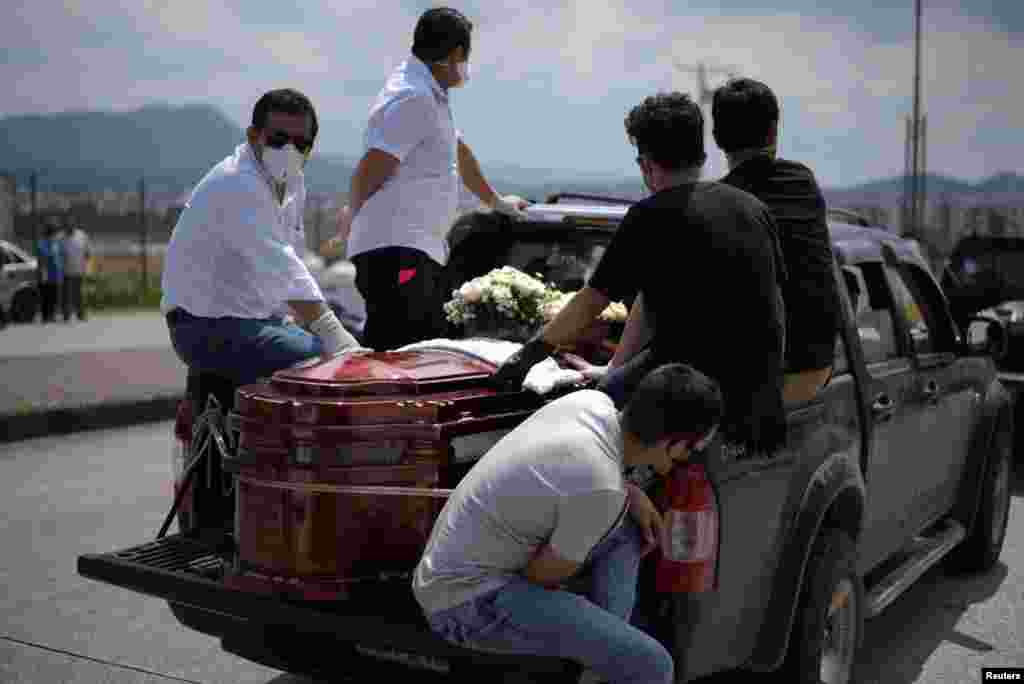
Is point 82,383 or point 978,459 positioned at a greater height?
point 978,459

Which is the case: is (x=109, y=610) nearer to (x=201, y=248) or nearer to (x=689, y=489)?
(x=201, y=248)

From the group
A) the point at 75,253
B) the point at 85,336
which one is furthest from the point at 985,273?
the point at 75,253

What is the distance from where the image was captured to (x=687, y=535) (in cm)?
329

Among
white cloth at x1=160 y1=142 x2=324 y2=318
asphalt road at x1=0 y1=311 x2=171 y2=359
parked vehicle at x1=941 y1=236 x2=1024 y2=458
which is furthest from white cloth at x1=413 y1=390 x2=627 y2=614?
asphalt road at x1=0 y1=311 x2=171 y2=359

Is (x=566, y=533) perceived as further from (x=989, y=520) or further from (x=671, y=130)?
(x=989, y=520)

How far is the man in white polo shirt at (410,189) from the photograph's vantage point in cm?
502

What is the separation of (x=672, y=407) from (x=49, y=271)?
78.0 ft

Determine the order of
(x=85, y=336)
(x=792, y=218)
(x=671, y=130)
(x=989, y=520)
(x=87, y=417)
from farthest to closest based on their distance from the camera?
(x=85, y=336) → (x=87, y=417) → (x=989, y=520) → (x=792, y=218) → (x=671, y=130)

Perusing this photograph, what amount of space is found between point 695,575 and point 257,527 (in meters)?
1.27

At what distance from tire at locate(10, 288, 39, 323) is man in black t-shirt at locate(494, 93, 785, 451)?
23.1 meters

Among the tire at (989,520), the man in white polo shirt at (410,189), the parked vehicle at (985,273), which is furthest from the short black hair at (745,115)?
the parked vehicle at (985,273)

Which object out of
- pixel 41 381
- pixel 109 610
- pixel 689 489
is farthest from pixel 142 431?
pixel 689 489

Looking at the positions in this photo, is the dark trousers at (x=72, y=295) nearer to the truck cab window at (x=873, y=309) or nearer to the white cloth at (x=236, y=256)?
the white cloth at (x=236, y=256)

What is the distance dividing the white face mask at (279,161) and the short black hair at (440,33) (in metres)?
0.78
